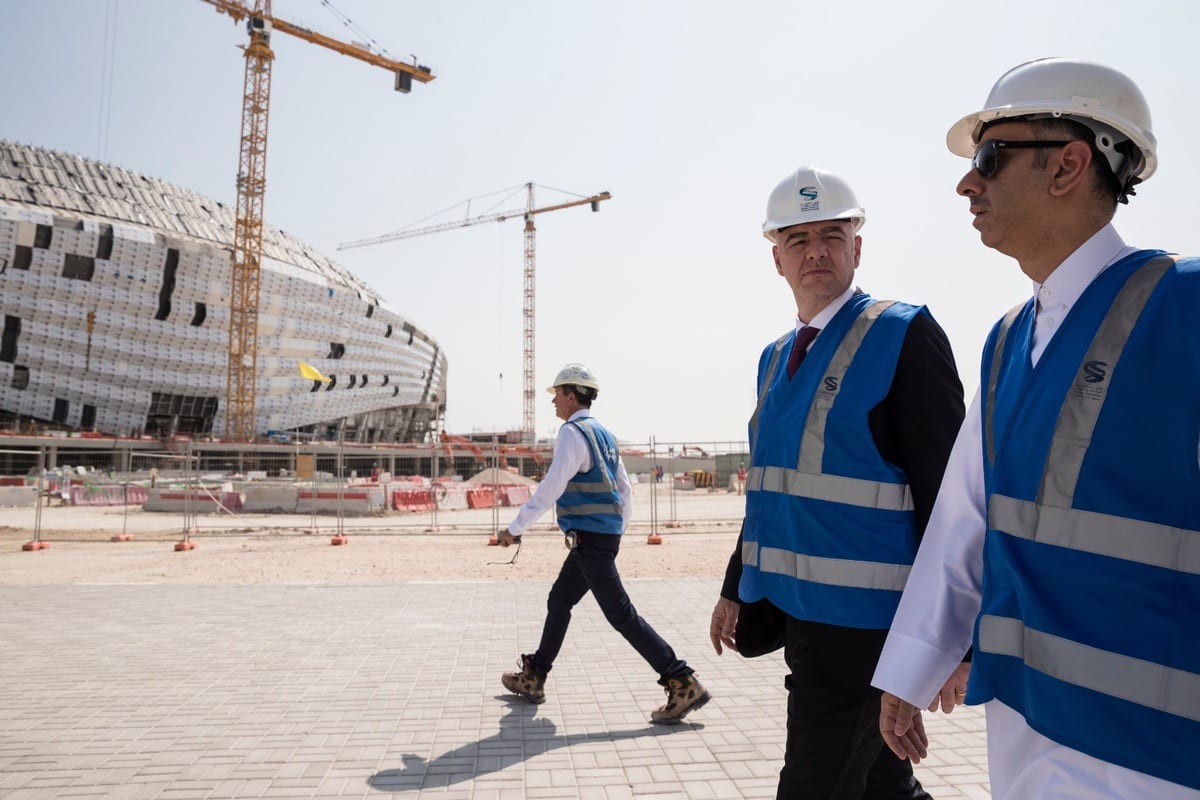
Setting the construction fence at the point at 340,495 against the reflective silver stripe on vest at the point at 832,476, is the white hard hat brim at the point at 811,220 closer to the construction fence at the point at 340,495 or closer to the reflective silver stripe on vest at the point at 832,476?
the reflective silver stripe on vest at the point at 832,476

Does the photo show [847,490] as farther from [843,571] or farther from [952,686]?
[952,686]

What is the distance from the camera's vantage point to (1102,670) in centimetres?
138

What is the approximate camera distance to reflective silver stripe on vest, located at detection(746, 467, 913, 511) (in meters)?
2.35

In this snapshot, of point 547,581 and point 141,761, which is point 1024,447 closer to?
point 141,761

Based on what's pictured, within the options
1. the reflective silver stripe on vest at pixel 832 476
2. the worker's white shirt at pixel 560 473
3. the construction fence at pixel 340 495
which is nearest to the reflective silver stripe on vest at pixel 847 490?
the reflective silver stripe on vest at pixel 832 476

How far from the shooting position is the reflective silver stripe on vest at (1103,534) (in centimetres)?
132

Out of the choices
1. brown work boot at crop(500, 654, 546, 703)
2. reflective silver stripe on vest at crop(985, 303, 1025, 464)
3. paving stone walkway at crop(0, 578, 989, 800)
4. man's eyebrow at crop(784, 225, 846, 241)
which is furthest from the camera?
brown work boot at crop(500, 654, 546, 703)

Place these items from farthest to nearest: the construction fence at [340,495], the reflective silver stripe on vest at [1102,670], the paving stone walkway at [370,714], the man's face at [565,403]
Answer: the construction fence at [340,495], the man's face at [565,403], the paving stone walkway at [370,714], the reflective silver stripe on vest at [1102,670]

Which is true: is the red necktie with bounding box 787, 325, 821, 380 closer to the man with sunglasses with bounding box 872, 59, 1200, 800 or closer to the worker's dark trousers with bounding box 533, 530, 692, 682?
the man with sunglasses with bounding box 872, 59, 1200, 800

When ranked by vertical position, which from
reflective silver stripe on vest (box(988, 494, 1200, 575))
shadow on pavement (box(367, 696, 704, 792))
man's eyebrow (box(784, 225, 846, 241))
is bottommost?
shadow on pavement (box(367, 696, 704, 792))

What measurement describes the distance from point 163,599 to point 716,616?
27.1 ft

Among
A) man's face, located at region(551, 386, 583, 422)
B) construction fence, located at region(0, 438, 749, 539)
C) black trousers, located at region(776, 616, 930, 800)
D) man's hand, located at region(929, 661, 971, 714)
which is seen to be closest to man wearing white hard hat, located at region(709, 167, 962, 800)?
black trousers, located at region(776, 616, 930, 800)

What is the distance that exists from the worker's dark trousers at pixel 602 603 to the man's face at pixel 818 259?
256 cm

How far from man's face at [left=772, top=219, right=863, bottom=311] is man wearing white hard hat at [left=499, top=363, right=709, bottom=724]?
2211 millimetres
